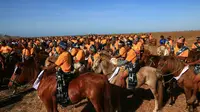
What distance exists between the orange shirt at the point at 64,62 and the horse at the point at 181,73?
15.2 ft

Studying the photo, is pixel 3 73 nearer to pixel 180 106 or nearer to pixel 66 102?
pixel 66 102

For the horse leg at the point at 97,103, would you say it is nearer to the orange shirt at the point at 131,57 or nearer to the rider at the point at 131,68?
the rider at the point at 131,68

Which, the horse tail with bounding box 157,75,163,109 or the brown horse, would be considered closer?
the brown horse

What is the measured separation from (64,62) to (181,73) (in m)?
5.15

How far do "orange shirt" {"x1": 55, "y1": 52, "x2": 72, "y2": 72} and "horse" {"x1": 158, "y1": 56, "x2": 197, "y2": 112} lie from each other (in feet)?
15.2

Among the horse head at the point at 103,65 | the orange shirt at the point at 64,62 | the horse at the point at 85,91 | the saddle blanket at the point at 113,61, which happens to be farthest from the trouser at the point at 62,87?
the horse head at the point at 103,65

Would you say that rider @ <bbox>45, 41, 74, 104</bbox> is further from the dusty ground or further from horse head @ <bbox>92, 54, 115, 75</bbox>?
horse head @ <bbox>92, 54, 115, 75</bbox>

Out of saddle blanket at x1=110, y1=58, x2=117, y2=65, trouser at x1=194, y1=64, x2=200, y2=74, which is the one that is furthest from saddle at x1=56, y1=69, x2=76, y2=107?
trouser at x1=194, y1=64, x2=200, y2=74

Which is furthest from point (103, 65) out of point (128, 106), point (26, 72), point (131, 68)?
point (26, 72)

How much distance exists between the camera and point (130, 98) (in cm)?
1203

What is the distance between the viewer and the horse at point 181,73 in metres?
9.55

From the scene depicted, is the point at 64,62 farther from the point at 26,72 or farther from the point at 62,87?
the point at 26,72

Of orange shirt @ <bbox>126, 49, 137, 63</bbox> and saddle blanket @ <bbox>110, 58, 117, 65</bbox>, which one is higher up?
orange shirt @ <bbox>126, 49, 137, 63</bbox>

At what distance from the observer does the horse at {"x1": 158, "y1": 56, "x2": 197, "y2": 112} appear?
31.3ft
